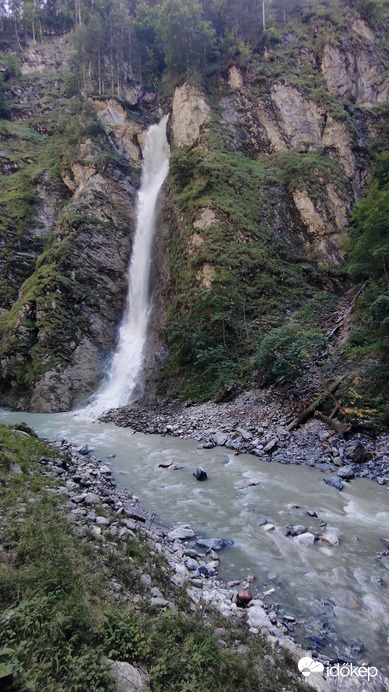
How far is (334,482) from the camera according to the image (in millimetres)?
7410

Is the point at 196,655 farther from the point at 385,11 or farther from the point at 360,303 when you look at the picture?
the point at 385,11

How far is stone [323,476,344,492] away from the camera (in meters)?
7.24

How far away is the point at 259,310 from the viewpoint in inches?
753

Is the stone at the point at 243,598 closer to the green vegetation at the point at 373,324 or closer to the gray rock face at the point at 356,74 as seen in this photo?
the green vegetation at the point at 373,324

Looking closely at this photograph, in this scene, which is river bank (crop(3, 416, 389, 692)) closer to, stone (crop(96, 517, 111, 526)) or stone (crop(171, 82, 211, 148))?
stone (crop(96, 517, 111, 526))

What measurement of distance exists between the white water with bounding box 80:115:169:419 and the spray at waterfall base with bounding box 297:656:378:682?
50.7 feet

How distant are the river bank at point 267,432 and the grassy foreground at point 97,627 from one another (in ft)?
18.5

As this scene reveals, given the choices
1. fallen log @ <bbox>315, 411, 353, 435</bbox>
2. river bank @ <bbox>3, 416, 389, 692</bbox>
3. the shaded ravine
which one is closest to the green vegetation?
fallen log @ <bbox>315, 411, 353, 435</bbox>

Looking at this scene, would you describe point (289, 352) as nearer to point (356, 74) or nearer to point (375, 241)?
point (375, 241)

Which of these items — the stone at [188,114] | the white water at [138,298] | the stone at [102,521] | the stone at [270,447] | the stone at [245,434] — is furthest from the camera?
the stone at [188,114]

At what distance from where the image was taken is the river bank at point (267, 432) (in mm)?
8305

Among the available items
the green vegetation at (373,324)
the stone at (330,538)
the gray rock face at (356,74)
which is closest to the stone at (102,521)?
the stone at (330,538)

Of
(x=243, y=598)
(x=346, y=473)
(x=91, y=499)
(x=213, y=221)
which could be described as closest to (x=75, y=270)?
(x=213, y=221)

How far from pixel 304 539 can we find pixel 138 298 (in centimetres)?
2196
